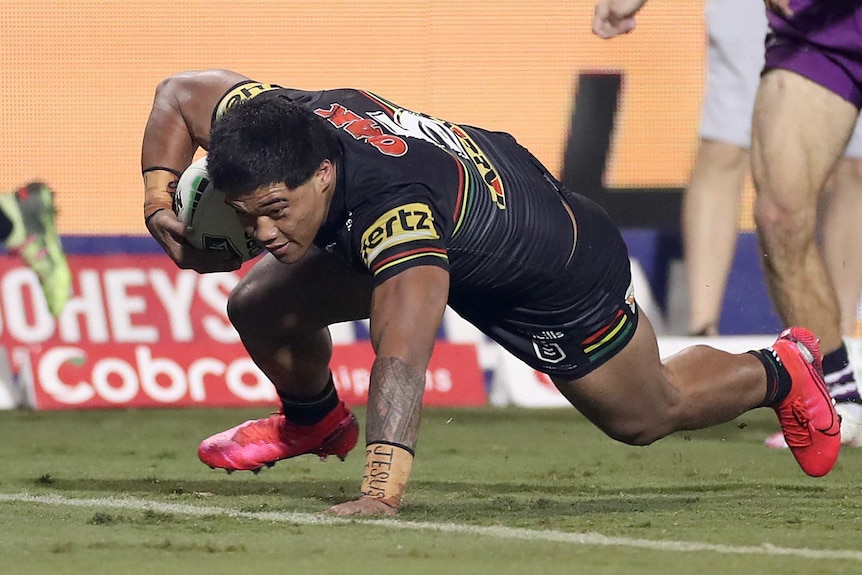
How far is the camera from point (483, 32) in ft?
30.9

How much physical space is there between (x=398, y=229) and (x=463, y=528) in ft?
2.65

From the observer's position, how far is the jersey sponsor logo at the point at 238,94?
16.9ft

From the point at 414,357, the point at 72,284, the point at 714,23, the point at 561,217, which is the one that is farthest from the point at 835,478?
the point at 72,284

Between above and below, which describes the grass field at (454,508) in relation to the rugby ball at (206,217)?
below

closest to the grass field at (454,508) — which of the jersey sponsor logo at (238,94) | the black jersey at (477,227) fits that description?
the black jersey at (477,227)

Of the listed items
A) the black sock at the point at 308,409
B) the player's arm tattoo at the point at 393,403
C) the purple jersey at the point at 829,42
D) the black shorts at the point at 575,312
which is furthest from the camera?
the purple jersey at the point at 829,42

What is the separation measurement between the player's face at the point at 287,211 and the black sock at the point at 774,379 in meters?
1.74

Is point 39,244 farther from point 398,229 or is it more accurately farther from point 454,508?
point 398,229

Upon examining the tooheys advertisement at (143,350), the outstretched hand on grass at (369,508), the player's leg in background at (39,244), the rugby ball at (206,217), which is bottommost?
the tooheys advertisement at (143,350)

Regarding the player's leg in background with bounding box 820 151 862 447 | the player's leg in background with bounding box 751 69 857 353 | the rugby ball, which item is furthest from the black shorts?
the player's leg in background with bounding box 820 151 862 447

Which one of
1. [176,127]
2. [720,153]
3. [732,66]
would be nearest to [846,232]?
[720,153]

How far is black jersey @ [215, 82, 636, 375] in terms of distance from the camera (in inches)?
179

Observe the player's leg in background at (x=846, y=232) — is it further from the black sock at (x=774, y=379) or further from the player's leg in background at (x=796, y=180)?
the black sock at (x=774, y=379)

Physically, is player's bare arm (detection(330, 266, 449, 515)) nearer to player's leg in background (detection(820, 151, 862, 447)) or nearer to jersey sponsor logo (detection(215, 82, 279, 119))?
jersey sponsor logo (detection(215, 82, 279, 119))
